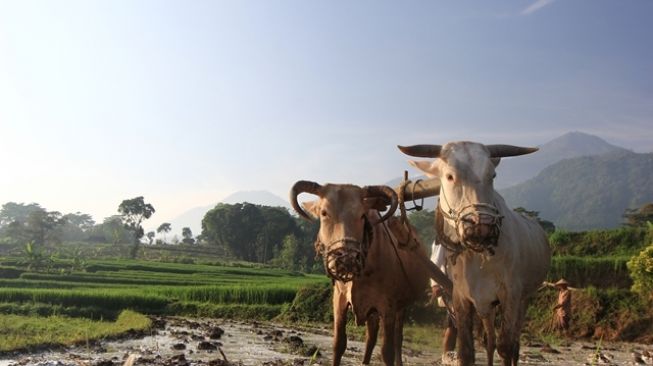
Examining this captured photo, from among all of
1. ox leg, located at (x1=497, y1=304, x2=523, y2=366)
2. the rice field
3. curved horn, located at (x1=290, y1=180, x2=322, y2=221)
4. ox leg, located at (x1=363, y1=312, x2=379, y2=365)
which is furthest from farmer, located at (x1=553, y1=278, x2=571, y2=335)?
the rice field

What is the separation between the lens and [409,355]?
1444 cm

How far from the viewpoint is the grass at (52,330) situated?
17375 millimetres

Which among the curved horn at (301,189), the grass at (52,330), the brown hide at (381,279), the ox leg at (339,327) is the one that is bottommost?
the grass at (52,330)

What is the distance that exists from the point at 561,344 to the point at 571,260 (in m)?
5.18

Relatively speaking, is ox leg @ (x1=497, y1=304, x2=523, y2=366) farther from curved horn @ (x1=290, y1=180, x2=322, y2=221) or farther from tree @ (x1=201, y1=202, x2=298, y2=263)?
tree @ (x1=201, y1=202, x2=298, y2=263)

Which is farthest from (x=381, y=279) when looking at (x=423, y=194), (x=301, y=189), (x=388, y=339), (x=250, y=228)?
(x=250, y=228)

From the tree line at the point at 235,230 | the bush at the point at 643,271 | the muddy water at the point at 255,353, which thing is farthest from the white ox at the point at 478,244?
the tree line at the point at 235,230

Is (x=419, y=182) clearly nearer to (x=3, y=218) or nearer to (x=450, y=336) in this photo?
(x=450, y=336)

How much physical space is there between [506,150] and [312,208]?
1940 millimetres

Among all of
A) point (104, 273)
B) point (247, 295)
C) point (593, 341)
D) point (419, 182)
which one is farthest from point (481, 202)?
point (104, 273)

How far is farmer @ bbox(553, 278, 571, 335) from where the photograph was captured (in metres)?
16.9

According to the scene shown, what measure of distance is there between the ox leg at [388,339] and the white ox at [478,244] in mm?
1213

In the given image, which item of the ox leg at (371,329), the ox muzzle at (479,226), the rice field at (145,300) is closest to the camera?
the ox muzzle at (479,226)

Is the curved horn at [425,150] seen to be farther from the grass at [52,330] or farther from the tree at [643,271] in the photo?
the tree at [643,271]
